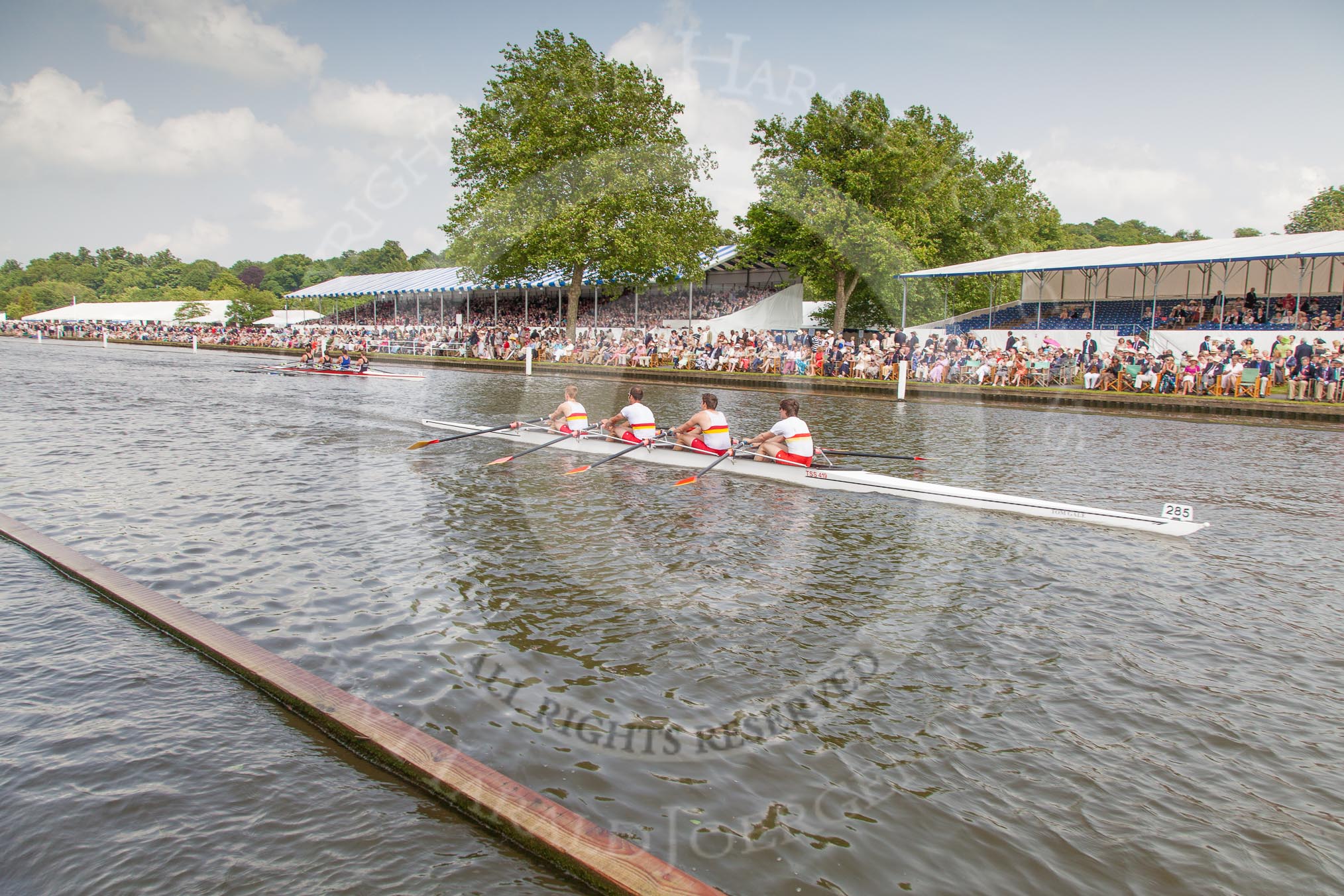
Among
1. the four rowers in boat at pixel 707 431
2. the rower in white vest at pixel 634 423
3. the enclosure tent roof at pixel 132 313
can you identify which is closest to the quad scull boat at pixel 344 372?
the four rowers in boat at pixel 707 431

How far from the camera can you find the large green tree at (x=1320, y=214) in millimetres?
56219

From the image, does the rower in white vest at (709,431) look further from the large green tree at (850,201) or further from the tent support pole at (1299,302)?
the large green tree at (850,201)

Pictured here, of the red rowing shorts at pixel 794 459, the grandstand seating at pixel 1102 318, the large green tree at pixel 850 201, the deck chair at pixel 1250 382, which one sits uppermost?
the large green tree at pixel 850 201

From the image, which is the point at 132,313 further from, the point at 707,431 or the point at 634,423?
the point at 707,431

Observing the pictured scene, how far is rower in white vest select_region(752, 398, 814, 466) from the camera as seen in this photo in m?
11.6

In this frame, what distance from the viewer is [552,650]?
572 cm

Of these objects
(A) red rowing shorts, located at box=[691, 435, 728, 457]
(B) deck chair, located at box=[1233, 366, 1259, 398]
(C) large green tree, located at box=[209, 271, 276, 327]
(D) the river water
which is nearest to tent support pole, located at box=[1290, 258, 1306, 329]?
(B) deck chair, located at box=[1233, 366, 1259, 398]

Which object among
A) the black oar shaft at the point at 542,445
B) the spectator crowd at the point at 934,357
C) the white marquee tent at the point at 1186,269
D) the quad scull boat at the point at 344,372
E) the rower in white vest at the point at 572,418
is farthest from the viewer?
the quad scull boat at the point at 344,372

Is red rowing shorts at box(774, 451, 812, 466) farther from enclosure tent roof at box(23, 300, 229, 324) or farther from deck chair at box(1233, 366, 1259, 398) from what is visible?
enclosure tent roof at box(23, 300, 229, 324)

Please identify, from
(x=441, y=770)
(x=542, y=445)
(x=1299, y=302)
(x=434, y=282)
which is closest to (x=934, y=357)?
(x=1299, y=302)

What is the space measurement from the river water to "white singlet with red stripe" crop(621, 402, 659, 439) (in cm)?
164

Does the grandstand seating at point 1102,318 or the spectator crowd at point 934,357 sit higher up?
the grandstand seating at point 1102,318

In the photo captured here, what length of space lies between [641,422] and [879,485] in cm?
391

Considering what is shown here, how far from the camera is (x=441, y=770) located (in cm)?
395
